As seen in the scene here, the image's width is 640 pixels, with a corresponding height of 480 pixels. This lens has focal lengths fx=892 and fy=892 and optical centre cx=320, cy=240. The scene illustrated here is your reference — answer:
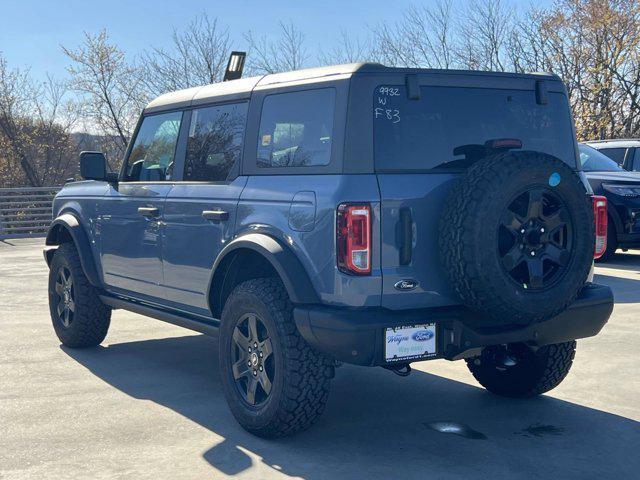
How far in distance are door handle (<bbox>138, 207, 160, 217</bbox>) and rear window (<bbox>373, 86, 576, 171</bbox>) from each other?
200 centimetres

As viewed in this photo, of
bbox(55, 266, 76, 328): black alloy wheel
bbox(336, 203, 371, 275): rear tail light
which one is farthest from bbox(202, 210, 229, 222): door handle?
bbox(55, 266, 76, 328): black alloy wheel

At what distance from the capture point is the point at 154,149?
20.4 feet

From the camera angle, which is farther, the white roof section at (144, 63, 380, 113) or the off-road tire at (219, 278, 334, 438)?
the white roof section at (144, 63, 380, 113)

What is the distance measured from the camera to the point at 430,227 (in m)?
4.34

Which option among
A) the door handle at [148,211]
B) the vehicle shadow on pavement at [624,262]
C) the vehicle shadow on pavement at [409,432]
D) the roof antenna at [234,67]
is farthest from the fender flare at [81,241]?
the vehicle shadow on pavement at [624,262]

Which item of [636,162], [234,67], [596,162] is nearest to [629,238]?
[596,162]

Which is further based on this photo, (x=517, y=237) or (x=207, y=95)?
(x=207, y=95)

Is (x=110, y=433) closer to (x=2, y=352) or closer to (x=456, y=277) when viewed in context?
(x=456, y=277)

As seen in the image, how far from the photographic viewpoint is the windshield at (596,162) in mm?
13055

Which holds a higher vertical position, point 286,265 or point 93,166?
point 93,166

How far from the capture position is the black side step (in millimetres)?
5379

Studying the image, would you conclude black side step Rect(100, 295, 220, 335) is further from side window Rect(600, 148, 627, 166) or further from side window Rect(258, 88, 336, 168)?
side window Rect(600, 148, 627, 166)

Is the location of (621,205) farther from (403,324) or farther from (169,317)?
(403,324)

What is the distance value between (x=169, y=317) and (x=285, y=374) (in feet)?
5.33
